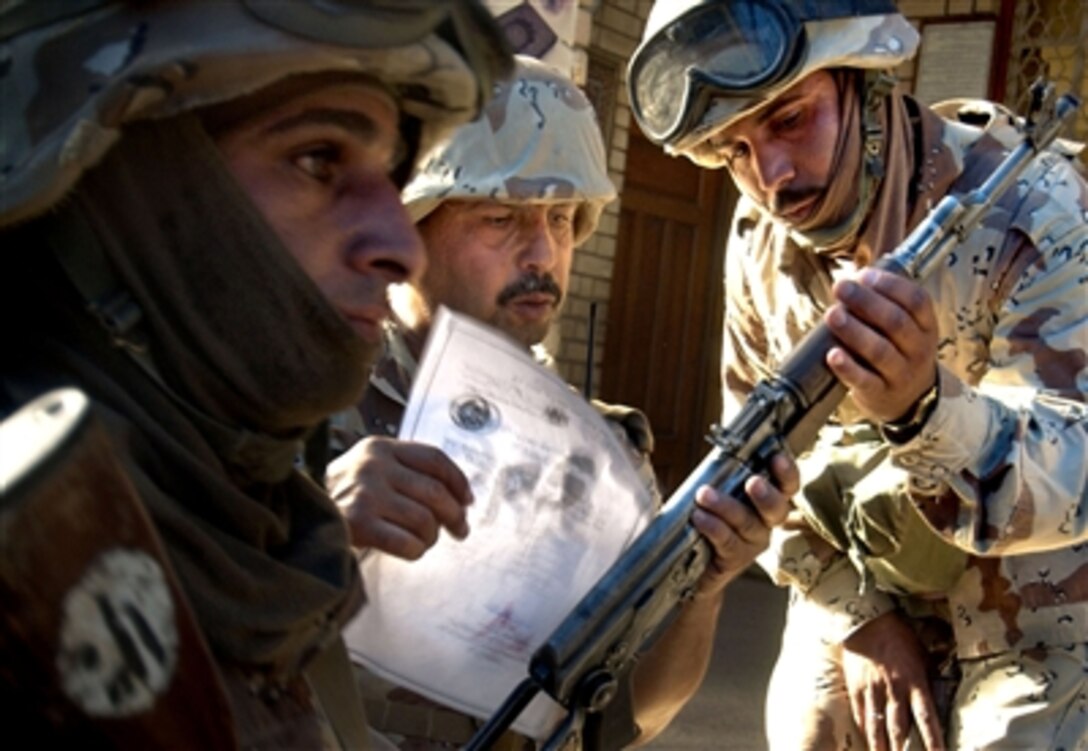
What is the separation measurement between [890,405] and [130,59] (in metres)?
1.45

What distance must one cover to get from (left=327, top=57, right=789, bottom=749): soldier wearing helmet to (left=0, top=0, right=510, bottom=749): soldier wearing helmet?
0.89m

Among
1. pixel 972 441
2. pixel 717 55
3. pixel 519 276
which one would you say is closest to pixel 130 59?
pixel 519 276

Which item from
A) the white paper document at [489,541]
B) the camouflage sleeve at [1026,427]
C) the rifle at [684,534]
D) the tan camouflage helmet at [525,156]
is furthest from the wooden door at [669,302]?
the white paper document at [489,541]

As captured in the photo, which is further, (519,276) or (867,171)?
(867,171)

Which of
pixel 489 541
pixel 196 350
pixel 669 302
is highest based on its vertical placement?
pixel 196 350

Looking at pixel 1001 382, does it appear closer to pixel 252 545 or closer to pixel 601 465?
pixel 601 465

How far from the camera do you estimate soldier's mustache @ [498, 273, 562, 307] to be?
7.99 ft

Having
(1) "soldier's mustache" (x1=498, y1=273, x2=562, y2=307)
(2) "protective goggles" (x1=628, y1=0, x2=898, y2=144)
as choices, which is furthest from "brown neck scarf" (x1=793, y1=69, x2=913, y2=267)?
(1) "soldier's mustache" (x1=498, y1=273, x2=562, y2=307)

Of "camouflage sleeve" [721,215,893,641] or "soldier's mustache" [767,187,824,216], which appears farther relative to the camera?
"camouflage sleeve" [721,215,893,641]

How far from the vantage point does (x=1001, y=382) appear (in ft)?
8.41

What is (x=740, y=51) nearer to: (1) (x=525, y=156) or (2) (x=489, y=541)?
(1) (x=525, y=156)

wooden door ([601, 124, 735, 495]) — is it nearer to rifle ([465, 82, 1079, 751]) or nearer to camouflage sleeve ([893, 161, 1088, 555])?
camouflage sleeve ([893, 161, 1088, 555])

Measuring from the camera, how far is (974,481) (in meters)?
2.36

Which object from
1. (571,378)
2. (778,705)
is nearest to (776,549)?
(778,705)
